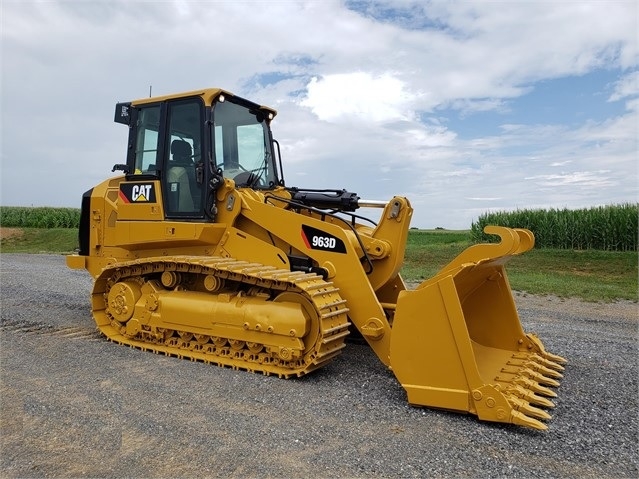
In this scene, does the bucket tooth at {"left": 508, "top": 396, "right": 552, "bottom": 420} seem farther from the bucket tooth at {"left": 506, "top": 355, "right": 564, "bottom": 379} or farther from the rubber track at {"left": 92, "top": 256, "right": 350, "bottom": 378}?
the rubber track at {"left": 92, "top": 256, "right": 350, "bottom": 378}

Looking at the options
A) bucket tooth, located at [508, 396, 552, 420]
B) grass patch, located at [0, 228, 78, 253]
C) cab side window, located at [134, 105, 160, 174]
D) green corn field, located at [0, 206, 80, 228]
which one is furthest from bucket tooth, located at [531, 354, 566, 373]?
green corn field, located at [0, 206, 80, 228]

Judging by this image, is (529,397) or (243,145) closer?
(529,397)

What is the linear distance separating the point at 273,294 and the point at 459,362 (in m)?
2.38

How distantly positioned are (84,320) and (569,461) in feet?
23.8

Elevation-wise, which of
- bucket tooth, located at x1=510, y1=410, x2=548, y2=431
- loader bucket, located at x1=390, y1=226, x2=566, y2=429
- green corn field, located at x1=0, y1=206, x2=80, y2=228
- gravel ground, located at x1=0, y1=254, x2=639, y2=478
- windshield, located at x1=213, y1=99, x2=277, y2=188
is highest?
windshield, located at x1=213, y1=99, x2=277, y2=188

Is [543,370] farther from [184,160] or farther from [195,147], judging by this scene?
[184,160]

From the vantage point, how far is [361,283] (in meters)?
6.02

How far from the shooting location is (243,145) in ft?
25.6

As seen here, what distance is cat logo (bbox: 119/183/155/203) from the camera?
24.9ft

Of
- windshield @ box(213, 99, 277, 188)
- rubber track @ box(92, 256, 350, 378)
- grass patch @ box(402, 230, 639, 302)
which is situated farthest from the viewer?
grass patch @ box(402, 230, 639, 302)

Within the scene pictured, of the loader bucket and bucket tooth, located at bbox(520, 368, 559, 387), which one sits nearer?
the loader bucket

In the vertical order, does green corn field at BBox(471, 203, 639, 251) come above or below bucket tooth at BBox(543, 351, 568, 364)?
above

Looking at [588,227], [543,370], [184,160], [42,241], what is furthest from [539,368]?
[42,241]

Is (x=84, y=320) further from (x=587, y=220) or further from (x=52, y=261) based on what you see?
(x=587, y=220)
